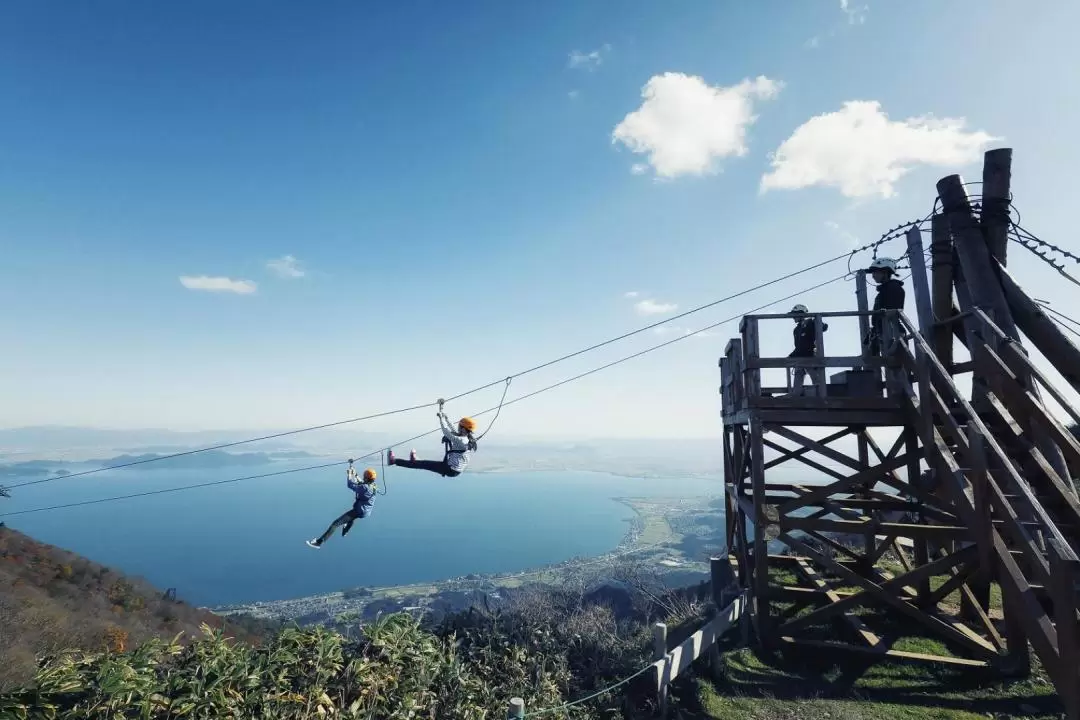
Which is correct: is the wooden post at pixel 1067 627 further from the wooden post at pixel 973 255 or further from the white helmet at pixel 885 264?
the white helmet at pixel 885 264

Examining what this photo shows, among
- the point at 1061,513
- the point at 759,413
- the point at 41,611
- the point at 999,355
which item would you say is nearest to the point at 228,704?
the point at 759,413

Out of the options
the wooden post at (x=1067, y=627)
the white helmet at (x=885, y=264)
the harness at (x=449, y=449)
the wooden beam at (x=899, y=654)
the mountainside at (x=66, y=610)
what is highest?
the white helmet at (x=885, y=264)

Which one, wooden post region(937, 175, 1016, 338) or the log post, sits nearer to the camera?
wooden post region(937, 175, 1016, 338)

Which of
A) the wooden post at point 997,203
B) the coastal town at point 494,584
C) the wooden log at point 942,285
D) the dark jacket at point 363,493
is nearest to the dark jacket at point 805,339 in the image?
the wooden log at point 942,285

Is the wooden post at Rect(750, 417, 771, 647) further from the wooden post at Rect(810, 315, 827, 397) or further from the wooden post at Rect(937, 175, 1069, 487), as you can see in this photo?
the wooden post at Rect(937, 175, 1069, 487)

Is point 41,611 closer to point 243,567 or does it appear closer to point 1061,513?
point 1061,513

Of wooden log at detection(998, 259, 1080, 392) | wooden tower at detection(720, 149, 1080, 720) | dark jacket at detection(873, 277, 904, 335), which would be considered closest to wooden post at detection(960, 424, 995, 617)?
wooden tower at detection(720, 149, 1080, 720)

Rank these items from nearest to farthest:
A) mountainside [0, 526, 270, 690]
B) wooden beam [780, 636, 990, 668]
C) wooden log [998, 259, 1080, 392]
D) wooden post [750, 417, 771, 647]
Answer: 1. wooden log [998, 259, 1080, 392]
2. wooden beam [780, 636, 990, 668]
3. wooden post [750, 417, 771, 647]
4. mountainside [0, 526, 270, 690]
